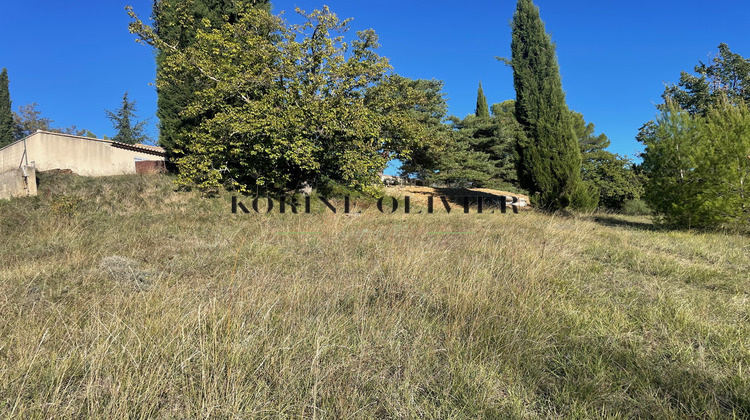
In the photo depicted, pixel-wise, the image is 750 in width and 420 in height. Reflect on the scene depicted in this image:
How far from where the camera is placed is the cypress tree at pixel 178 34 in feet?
37.5

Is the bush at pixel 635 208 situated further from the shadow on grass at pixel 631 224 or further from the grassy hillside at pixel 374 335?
the grassy hillside at pixel 374 335

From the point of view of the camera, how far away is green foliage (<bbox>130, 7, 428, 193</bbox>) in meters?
9.03

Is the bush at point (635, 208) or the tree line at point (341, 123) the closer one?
the tree line at point (341, 123)

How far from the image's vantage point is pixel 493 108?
112 feet

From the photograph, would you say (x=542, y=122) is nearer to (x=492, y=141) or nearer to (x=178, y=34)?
(x=492, y=141)

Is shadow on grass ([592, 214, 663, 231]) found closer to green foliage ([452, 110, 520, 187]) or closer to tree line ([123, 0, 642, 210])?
tree line ([123, 0, 642, 210])

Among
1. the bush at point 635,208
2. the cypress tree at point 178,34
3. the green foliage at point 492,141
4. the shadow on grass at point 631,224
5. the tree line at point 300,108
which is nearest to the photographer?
the shadow on grass at point 631,224

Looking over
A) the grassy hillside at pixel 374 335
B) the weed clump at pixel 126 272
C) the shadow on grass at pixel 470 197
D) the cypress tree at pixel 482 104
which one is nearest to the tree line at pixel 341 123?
the shadow on grass at pixel 470 197

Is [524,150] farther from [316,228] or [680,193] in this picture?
[316,228]

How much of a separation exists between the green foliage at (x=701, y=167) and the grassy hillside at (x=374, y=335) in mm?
3242

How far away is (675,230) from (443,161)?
1067cm

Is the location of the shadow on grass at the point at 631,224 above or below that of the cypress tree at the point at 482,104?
below

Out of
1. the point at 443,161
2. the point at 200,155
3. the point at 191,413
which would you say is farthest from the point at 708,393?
the point at 443,161

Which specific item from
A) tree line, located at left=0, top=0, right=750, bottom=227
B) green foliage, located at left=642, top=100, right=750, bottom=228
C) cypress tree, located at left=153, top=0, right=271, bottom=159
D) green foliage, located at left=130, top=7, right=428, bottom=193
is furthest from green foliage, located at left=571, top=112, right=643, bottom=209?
cypress tree, located at left=153, top=0, right=271, bottom=159
